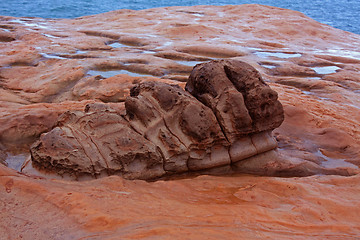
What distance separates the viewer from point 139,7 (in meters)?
25.1

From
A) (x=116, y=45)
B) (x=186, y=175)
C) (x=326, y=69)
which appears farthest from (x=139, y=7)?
(x=186, y=175)

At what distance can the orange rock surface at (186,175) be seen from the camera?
1819 millimetres

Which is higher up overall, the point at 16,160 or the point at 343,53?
the point at 16,160

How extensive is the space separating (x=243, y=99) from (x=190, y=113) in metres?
0.58

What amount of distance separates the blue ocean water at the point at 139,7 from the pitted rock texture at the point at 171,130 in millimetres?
17843

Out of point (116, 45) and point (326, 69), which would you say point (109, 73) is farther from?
point (326, 69)

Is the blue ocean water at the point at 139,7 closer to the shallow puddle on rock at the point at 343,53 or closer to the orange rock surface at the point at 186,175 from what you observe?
the orange rock surface at the point at 186,175

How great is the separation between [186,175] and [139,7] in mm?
24366

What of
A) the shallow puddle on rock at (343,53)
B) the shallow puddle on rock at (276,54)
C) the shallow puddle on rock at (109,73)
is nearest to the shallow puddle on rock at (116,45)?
the shallow puddle on rock at (109,73)

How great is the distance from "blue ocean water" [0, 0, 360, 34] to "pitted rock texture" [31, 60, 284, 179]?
17.8 metres

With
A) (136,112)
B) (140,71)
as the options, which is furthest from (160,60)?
(136,112)

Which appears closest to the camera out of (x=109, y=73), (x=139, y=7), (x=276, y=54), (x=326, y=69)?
(x=109, y=73)

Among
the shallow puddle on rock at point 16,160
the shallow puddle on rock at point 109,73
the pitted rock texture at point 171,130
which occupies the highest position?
the pitted rock texture at point 171,130

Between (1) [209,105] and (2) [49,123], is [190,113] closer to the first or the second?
(1) [209,105]
